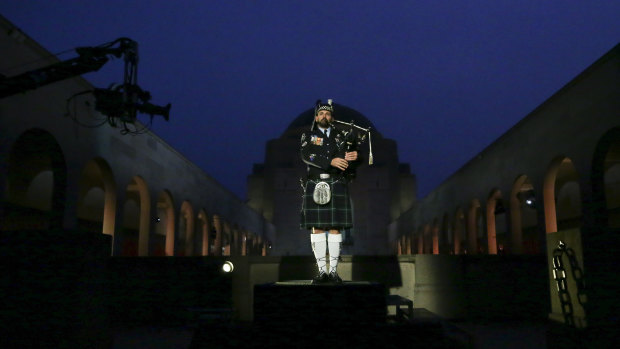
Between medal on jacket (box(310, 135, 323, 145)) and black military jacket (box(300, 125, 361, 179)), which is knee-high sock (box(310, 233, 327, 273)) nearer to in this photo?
black military jacket (box(300, 125, 361, 179))

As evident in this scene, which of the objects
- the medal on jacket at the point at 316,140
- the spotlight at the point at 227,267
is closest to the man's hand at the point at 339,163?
the medal on jacket at the point at 316,140

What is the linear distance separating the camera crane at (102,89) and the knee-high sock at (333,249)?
24.2ft

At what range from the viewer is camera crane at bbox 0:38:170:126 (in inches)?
412

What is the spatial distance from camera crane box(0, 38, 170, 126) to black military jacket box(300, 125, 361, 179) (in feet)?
21.7

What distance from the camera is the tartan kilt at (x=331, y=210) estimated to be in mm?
7305

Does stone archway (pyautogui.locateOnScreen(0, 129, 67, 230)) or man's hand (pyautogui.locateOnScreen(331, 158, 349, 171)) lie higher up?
stone archway (pyautogui.locateOnScreen(0, 129, 67, 230))

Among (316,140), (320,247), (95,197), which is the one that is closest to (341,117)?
(95,197)

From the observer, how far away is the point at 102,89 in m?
13.2

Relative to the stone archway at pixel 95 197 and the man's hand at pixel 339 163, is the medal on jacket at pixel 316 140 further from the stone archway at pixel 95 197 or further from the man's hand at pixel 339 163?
the stone archway at pixel 95 197

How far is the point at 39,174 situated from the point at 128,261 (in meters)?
11.4

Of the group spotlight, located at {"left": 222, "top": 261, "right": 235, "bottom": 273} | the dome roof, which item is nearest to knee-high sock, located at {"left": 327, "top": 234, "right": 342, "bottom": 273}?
spotlight, located at {"left": 222, "top": 261, "right": 235, "bottom": 273}

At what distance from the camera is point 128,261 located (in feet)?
36.0

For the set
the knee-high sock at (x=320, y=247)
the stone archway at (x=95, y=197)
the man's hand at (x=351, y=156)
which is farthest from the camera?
the stone archway at (x=95, y=197)

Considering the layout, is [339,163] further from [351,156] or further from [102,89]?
[102,89]
